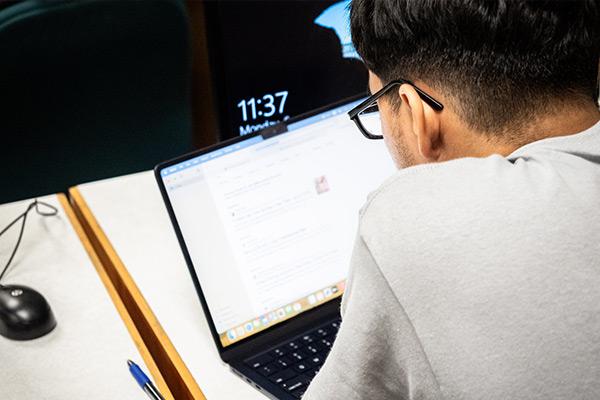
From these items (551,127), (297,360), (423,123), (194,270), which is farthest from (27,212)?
(551,127)

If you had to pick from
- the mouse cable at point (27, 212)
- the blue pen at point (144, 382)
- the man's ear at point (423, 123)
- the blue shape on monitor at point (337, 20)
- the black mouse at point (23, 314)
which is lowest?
the blue pen at point (144, 382)

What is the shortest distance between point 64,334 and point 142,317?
122mm

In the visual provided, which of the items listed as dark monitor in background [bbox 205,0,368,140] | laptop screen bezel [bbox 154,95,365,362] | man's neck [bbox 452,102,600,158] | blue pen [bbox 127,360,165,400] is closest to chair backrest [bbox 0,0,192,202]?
dark monitor in background [bbox 205,0,368,140]

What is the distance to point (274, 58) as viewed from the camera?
1382mm

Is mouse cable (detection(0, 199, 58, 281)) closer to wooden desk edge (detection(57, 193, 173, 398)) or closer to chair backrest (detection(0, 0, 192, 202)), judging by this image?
wooden desk edge (detection(57, 193, 173, 398))

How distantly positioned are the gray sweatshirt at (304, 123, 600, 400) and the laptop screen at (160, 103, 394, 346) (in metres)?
0.44

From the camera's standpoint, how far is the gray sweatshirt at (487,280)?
0.66 metres

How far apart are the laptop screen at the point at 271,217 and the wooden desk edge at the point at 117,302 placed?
0.36ft

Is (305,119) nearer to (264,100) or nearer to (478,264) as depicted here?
(264,100)

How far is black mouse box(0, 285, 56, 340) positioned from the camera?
1.12m

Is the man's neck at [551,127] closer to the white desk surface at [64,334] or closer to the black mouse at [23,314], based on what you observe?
the white desk surface at [64,334]

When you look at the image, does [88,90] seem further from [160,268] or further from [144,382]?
[144,382]

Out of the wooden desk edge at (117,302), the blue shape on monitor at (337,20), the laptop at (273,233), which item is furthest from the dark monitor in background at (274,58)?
the wooden desk edge at (117,302)

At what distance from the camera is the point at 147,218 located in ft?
4.68
